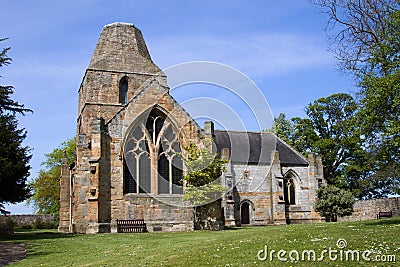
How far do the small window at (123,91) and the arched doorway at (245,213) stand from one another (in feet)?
50.0

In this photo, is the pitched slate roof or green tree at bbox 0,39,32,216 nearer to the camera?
green tree at bbox 0,39,32,216

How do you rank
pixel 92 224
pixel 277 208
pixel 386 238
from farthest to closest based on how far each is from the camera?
pixel 277 208, pixel 92 224, pixel 386 238

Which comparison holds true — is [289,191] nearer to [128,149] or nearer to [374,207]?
[374,207]

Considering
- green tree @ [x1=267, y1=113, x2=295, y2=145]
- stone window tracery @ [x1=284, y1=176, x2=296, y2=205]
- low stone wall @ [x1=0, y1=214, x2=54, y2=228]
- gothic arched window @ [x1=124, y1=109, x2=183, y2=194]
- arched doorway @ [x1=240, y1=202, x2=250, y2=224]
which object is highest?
green tree @ [x1=267, y1=113, x2=295, y2=145]

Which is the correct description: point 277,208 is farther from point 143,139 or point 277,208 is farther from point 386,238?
point 386,238

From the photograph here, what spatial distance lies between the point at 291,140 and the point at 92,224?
37.1 m

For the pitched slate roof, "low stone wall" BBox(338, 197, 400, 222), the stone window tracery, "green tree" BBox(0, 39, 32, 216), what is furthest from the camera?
the stone window tracery

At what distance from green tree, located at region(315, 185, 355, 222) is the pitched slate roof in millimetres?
6338

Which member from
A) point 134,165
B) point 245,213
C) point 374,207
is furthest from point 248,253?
point 374,207

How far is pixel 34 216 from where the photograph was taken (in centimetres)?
5859

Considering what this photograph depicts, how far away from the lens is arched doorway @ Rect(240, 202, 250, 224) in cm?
4388

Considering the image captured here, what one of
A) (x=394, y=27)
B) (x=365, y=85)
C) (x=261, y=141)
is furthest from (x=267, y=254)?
(x=261, y=141)

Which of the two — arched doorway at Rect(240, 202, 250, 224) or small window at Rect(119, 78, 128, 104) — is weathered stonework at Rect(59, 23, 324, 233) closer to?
small window at Rect(119, 78, 128, 104)

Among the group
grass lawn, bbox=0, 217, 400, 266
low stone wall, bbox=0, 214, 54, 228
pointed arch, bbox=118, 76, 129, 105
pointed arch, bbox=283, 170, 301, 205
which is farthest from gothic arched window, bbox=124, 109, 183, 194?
low stone wall, bbox=0, 214, 54, 228
